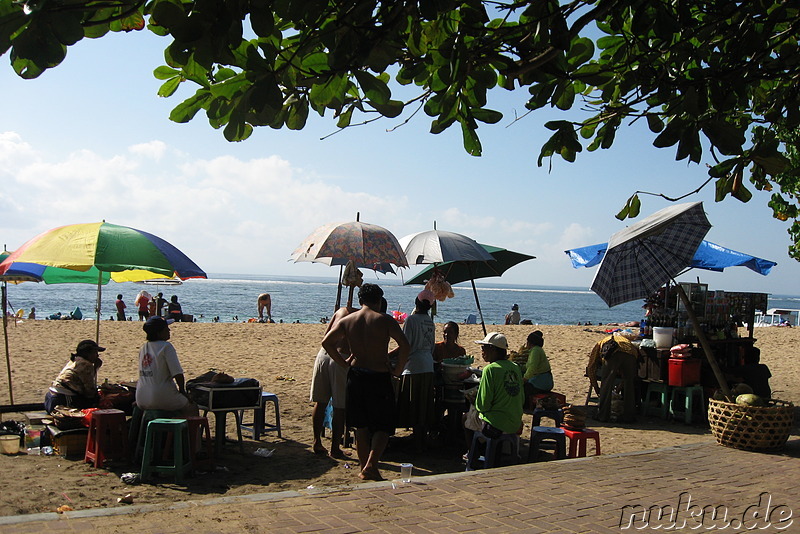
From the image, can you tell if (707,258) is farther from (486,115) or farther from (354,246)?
(486,115)

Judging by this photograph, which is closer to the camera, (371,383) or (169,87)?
(169,87)

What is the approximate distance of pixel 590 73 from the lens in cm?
355

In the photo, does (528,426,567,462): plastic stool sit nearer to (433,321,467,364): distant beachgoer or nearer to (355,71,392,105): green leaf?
(433,321,467,364): distant beachgoer

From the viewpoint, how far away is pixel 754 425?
22.2ft

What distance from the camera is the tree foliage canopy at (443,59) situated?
8.57 feet

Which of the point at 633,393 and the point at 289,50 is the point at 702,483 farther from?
the point at 289,50

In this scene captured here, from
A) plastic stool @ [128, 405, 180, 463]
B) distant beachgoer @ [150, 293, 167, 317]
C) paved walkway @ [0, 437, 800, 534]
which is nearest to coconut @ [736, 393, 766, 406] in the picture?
paved walkway @ [0, 437, 800, 534]

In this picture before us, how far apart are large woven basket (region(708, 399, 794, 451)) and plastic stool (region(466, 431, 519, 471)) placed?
8.00ft

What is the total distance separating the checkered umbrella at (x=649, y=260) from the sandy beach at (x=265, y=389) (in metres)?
1.81

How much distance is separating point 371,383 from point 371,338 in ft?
1.28

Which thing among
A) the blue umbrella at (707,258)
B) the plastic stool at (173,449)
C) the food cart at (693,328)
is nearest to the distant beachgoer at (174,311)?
the blue umbrella at (707,258)

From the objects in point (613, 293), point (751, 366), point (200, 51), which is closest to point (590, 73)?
point (200, 51)

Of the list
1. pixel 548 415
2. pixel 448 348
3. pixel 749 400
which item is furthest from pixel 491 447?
pixel 749 400

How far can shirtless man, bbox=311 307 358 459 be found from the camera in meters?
6.78
